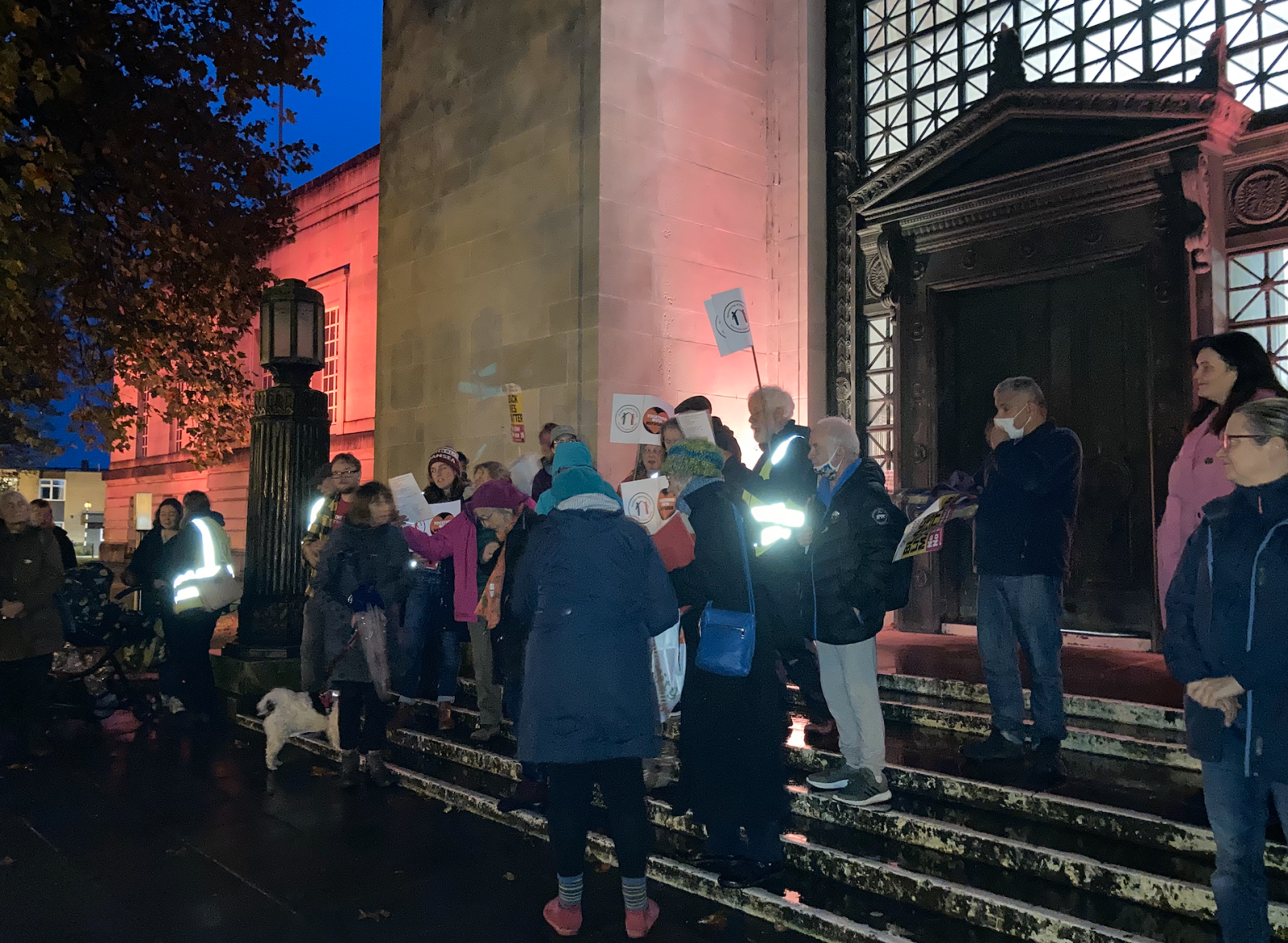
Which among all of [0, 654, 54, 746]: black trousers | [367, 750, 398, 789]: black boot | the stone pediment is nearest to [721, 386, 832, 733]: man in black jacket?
[367, 750, 398, 789]: black boot

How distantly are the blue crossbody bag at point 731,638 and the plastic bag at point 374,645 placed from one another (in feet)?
8.36

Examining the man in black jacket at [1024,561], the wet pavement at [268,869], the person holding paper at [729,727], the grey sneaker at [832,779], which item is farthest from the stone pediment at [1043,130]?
the wet pavement at [268,869]

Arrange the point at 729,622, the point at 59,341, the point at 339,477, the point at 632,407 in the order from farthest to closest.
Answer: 1. the point at 59,341
2. the point at 632,407
3. the point at 339,477
4. the point at 729,622

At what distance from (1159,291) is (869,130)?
375 centimetres

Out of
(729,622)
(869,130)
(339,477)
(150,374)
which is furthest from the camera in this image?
(150,374)

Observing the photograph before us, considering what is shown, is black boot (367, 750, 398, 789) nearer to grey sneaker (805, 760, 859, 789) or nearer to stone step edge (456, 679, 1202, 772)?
stone step edge (456, 679, 1202, 772)

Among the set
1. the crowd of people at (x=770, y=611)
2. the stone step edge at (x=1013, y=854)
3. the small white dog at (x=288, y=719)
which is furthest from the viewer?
the small white dog at (x=288, y=719)

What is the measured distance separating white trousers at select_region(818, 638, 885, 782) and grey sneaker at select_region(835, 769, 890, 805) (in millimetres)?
29

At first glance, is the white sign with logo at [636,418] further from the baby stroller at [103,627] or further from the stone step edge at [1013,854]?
the baby stroller at [103,627]

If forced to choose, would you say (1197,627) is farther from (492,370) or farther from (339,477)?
(492,370)

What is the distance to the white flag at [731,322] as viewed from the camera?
805 cm

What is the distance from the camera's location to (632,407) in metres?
9.27

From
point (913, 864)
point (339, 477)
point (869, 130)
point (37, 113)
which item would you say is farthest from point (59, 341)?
point (913, 864)

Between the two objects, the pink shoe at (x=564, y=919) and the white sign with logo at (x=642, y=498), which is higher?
the white sign with logo at (x=642, y=498)
